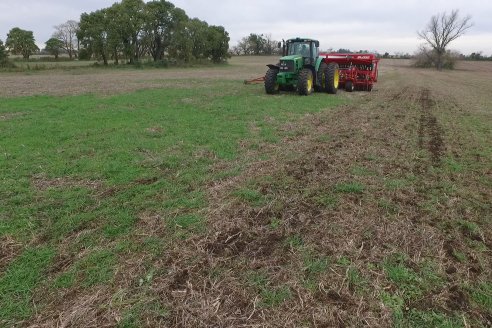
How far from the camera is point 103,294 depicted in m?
2.92

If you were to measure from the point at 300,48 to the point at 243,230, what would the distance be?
13037 millimetres

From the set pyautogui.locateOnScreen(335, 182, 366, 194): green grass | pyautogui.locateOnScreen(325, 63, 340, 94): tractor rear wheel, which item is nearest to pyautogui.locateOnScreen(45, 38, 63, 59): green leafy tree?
pyautogui.locateOnScreen(325, 63, 340, 94): tractor rear wheel

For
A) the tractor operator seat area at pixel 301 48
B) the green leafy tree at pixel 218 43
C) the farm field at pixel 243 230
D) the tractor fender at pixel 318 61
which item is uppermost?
the green leafy tree at pixel 218 43

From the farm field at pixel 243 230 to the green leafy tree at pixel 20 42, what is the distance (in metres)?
62.2

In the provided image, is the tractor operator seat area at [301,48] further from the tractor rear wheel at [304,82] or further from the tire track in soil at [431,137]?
the tire track in soil at [431,137]

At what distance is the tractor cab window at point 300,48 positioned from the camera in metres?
15.1

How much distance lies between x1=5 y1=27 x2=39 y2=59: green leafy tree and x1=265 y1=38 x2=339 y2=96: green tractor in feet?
194

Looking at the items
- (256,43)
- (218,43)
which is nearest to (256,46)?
(256,43)

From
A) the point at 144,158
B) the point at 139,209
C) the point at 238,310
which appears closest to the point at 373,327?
the point at 238,310

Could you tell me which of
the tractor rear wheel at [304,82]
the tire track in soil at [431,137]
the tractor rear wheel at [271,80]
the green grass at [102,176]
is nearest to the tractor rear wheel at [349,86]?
the tractor rear wheel at [304,82]

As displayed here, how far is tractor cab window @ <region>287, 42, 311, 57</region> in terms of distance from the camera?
1514 cm

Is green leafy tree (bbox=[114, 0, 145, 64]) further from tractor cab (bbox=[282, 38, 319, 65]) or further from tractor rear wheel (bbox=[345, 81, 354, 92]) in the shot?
tractor rear wheel (bbox=[345, 81, 354, 92])

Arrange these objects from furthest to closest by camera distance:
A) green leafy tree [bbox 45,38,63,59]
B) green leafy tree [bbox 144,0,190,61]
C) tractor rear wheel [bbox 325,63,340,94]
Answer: green leafy tree [bbox 45,38,63,59], green leafy tree [bbox 144,0,190,61], tractor rear wheel [bbox 325,63,340,94]

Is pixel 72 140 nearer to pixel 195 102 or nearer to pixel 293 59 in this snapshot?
pixel 195 102
